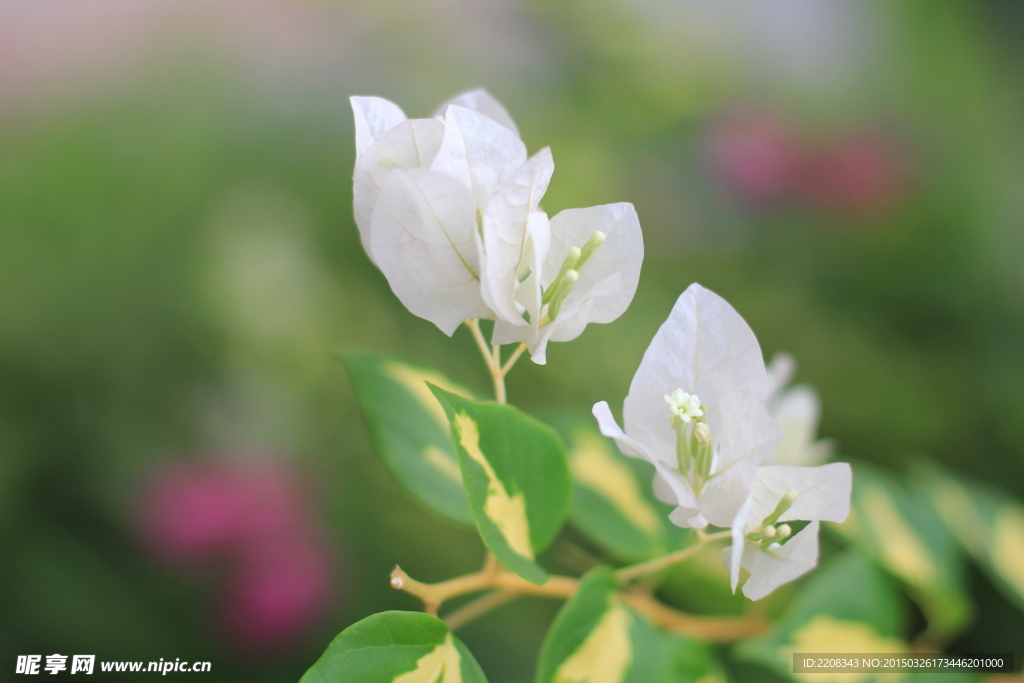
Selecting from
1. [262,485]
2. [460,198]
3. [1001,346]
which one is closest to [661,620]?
[460,198]

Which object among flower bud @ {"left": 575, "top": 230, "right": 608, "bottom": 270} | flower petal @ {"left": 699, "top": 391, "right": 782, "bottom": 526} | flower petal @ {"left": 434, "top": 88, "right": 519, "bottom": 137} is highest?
flower petal @ {"left": 434, "top": 88, "right": 519, "bottom": 137}

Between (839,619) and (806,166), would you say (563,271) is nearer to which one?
(839,619)

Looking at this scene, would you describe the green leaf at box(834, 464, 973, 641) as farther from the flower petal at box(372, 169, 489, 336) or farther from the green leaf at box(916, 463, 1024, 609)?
the flower petal at box(372, 169, 489, 336)

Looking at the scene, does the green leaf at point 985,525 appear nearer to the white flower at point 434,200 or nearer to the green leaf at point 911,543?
the green leaf at point 911,543

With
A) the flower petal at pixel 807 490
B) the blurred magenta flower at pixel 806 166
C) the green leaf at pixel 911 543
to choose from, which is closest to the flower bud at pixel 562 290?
the flower petal at pixel 807 490

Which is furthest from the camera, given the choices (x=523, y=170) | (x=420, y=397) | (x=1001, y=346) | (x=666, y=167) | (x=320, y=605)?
(x=666, y=167)

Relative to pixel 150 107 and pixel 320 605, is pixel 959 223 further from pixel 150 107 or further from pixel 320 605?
pixel 150 107

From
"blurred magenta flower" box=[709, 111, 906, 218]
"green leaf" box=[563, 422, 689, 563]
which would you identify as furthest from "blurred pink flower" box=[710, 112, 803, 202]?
"green leaf" box=[563, 422, 689, 563]

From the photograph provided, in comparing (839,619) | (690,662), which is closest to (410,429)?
(690,662)
